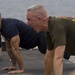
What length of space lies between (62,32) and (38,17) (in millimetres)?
283

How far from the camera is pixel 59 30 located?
3.43m

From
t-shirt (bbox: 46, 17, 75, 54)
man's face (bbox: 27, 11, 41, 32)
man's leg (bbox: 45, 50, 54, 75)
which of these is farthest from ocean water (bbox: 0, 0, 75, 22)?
man's face (bbox: 27, 11, 41, 32)

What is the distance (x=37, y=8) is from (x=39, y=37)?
7.53ft

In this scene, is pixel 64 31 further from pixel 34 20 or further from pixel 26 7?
pixel 26 7

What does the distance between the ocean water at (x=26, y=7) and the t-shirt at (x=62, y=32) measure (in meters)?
6.30

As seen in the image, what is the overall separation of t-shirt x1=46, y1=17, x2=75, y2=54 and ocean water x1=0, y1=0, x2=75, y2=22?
630 cm

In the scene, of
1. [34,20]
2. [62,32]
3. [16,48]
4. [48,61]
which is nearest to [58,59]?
[62,32]

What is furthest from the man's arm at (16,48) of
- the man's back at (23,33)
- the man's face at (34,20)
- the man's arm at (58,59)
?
the man's arm at (58,59)

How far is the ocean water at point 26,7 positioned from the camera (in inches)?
388

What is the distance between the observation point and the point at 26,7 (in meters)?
9.95

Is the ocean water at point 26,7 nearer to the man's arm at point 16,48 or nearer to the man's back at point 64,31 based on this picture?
the man's arm at point 16,48

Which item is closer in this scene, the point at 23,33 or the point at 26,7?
the point at 23,33

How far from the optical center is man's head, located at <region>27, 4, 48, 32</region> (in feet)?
11.3

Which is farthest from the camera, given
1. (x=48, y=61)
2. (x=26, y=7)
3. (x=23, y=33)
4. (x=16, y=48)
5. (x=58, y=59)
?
(x=26, y=7)
